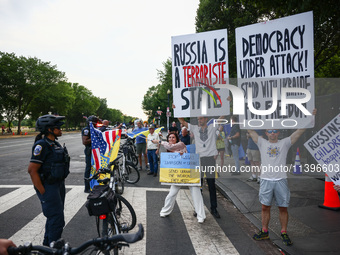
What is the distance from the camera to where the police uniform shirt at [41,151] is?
11.2 feet

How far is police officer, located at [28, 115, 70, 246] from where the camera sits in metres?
3.44

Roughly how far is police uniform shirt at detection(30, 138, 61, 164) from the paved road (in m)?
1.66

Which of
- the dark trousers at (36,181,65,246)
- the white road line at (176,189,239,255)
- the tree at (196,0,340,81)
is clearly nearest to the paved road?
the white road line at (176,189,239,255)

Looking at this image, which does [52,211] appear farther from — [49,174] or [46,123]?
[46,123]

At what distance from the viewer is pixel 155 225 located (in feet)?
16.6

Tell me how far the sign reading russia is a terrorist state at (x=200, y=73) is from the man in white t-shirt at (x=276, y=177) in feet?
3.53

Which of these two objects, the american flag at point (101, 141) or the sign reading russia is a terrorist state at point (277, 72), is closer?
the sign reading russia is a terrorist state at point (277, 72)

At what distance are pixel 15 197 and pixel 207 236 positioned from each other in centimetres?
526

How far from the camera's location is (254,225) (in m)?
5.15

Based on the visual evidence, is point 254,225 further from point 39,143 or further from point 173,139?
point 39,143

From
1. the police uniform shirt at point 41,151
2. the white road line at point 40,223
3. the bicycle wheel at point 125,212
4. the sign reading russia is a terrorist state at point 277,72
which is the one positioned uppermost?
the sign reading russia is a terrorist state at point 277,72

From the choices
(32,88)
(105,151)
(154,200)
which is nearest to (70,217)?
(105,151)

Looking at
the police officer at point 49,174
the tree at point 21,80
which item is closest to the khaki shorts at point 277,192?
the police officer at point 49,174

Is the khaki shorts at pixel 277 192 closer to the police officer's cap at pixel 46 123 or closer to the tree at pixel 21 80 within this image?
the police officer's cap at pixel 46 123
